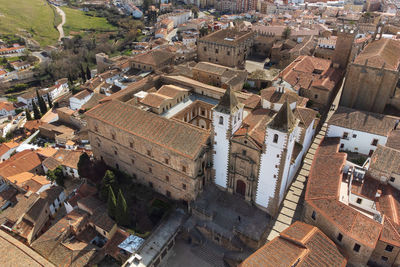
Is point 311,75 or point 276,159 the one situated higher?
point 311,75

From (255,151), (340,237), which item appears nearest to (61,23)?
(255,151)

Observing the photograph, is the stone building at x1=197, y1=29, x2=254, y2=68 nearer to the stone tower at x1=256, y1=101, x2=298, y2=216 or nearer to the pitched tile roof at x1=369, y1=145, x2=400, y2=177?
the stone tower at x1=256, y1=101, x2=298, y2=216

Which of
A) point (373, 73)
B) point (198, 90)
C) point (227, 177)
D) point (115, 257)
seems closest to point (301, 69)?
point (373, 73)

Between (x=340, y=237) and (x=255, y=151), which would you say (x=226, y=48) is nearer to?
(x=255, y=151)

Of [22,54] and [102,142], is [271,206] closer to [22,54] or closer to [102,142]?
[102,142]

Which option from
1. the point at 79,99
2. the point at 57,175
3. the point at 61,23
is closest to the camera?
the point at 57,175

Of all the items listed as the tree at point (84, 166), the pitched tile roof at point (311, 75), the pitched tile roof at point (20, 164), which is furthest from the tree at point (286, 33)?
the pitched tile roof at point (20, 164)
